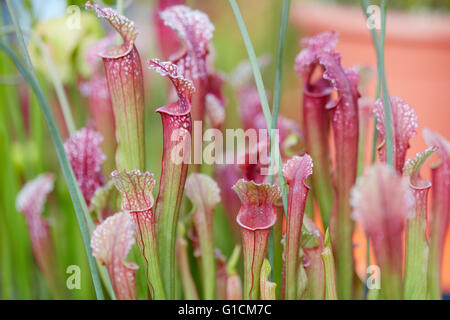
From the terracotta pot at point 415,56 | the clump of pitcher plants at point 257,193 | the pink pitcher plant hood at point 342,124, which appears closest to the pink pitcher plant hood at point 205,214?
the clump of pitcher plants at point 257,193

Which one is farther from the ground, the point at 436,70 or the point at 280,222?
the point at 436,70

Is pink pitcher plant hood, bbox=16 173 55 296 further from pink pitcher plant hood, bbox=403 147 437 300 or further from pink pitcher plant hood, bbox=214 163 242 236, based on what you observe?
pink pitcher plant hood, bbox=403 147 437 300

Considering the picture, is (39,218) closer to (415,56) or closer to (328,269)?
(328,269)


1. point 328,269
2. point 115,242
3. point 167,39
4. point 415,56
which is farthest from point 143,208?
point 415,56
